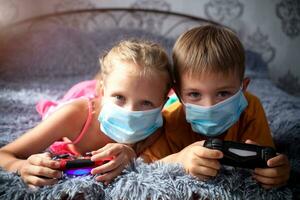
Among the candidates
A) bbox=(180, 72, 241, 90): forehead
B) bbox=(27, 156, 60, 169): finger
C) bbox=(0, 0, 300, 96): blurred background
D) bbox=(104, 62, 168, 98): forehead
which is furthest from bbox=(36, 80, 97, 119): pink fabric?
bbox=(0, 0, 300, 96): blurred background

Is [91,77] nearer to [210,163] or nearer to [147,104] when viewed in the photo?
[147,104]

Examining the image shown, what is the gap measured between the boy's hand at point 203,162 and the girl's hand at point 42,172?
303 mm

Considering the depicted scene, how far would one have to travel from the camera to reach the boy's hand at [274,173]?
82cm

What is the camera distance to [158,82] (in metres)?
1.07

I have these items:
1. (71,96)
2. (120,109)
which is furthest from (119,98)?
(71,96)

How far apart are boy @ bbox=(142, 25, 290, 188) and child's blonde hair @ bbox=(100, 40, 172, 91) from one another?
0.04m

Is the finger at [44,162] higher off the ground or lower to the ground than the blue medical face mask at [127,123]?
higher

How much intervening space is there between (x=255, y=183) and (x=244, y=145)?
0.10 metres

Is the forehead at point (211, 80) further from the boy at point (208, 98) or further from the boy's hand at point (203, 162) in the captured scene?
the boy's hand at point (203, 162)

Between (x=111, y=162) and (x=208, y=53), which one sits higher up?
(x=208, y=53)

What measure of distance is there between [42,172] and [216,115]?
1.65 feet

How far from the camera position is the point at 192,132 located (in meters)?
1.20

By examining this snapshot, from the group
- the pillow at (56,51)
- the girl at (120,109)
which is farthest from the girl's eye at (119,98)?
the pillow at (56,51)

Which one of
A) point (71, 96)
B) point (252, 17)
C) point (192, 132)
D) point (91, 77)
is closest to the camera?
point (192, 132)
